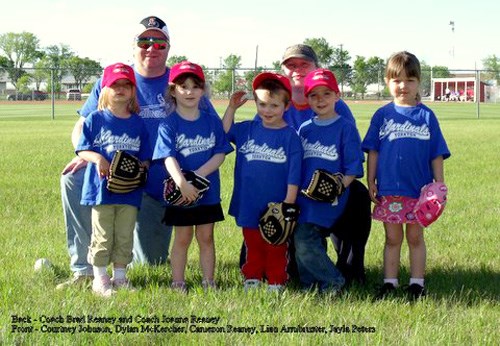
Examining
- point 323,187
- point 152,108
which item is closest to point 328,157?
point 323,187

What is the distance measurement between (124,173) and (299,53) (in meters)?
1.71

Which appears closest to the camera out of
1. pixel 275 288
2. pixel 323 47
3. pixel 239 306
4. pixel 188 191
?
pixel 239 306

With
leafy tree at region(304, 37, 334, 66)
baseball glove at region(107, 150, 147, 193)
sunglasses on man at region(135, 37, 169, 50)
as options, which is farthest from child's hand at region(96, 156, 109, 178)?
leafy tree at region(304, 37, 334, 66)

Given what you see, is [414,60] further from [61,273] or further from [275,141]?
[61,273]

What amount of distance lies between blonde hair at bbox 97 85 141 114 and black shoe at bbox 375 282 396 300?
222 cm

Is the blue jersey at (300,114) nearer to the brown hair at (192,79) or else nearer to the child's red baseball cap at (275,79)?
the child's red baseball cap at (275,79)

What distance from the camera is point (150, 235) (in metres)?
5.93

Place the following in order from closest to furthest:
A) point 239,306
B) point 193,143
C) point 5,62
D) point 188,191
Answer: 1. point 239,306
2. point 188,191
3. point 193,143
4. point 5,62

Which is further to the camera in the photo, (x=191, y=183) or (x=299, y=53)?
(x=299, y=53)

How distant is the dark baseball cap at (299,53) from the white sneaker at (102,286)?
2173mm

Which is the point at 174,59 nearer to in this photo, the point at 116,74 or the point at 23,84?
the point at 23,84

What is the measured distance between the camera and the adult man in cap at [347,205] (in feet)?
17.4

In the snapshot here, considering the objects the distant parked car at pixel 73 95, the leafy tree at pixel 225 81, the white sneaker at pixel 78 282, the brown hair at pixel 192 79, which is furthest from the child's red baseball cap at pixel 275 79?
the distant parked car at pixel 73 95

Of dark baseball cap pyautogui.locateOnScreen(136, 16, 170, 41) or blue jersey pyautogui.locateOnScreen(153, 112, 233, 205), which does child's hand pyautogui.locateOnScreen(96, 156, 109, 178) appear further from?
dark baseball cap pyautogui.locateOnScreen(136, 16, 170, 41)
